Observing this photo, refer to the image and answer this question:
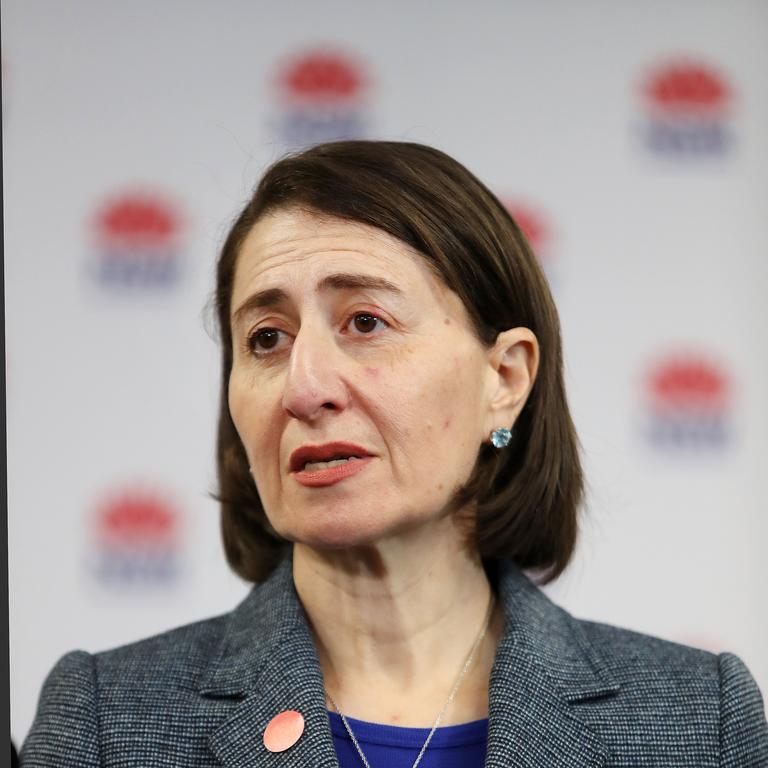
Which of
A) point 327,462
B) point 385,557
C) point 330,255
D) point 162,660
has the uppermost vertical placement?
point 330,255

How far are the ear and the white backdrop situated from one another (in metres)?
1.18

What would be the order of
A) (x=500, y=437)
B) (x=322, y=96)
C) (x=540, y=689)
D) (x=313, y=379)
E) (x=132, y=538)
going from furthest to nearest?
(x=322, y=96) → (x=132, y=538) → (x=500, y=437) → (x=540, y=689) → (x=313, y=379)

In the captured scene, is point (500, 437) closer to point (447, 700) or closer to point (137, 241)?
point (447, 700)

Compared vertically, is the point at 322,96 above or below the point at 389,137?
above

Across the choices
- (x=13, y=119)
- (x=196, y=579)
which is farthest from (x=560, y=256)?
(x=13, y=119)

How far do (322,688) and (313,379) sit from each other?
1.29 feet

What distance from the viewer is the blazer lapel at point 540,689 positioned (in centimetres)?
148

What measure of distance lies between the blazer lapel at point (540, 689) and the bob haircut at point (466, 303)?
121 millimetres

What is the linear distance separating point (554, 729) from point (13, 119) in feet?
6.76

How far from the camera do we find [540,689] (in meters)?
1.56

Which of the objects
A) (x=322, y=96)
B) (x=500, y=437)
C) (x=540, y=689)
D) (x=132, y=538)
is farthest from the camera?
(x=322, y=96)

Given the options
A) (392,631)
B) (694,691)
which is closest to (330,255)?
(392,631)

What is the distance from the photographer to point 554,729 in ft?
4.97

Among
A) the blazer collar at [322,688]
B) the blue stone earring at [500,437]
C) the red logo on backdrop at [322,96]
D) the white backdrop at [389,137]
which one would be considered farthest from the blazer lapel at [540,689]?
the red logo on backdrop at [322,96]
